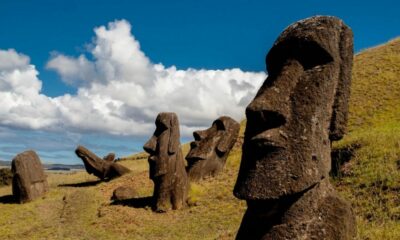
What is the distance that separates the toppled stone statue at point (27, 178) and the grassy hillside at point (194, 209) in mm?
601

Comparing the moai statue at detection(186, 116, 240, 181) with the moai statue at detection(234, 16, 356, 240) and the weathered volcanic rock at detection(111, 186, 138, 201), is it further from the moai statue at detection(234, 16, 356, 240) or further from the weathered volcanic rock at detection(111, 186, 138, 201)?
the moai statue at detection(234, 16, 356, 240)

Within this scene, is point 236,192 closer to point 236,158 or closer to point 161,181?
point 161,181

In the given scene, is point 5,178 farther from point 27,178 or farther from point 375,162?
point 375,162

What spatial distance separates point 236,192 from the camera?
6172 mm

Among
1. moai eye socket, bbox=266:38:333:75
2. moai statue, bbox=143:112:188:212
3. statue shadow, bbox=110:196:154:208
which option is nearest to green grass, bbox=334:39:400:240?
moai eye socket, bbox=266:38:333:75

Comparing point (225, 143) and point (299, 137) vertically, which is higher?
point (225, 143)

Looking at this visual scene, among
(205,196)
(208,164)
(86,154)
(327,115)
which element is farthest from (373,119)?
(327,115)

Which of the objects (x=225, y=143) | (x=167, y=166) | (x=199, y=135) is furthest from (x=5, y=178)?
(x=167, y=166)

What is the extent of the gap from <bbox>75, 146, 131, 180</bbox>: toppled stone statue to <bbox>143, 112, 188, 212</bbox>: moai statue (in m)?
9.99

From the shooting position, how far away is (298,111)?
6152 mm

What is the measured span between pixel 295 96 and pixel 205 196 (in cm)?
1371

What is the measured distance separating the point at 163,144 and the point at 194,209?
2924 millimetres

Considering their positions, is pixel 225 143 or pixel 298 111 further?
pixel 225 143

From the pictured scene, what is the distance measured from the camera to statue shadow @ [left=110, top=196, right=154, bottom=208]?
62.5 feet
